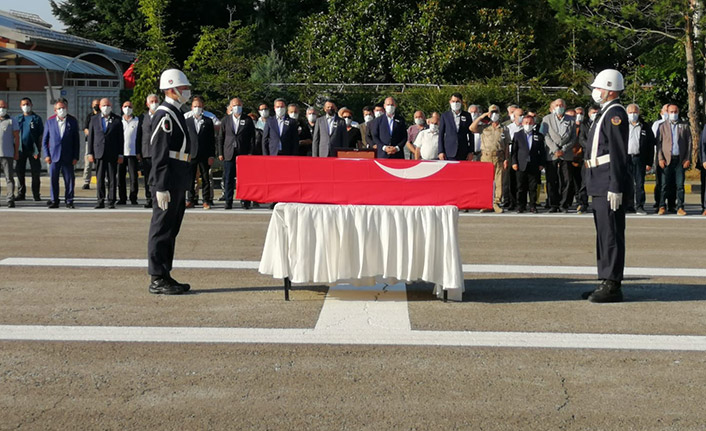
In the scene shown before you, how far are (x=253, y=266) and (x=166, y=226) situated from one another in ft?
6.77

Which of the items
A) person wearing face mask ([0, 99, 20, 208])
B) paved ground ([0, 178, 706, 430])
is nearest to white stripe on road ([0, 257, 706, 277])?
paved ground ([0, 178, 706, 430])

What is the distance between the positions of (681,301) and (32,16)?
42.7 metres

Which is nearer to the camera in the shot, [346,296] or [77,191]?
[346,296]

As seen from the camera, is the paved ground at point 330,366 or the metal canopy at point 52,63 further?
the metal canopy at point 52,63

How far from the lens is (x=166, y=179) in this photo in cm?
975

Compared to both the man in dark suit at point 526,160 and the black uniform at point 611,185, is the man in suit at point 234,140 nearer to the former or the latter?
the man in dark suit at point 526,160

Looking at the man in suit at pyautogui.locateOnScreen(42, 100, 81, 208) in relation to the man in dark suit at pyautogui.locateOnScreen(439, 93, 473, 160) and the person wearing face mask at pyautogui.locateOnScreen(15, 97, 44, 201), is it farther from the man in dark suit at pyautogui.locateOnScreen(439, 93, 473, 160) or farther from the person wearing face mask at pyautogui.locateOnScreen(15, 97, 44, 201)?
the man in dark suit at pyautogui.locateOnScreen(439, 93, 473, 160)

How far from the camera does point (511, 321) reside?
869cm

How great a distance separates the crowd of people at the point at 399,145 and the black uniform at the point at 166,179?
8628 millimetres

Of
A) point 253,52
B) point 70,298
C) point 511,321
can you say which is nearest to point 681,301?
point 511,321

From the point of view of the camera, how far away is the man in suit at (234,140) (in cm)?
1952

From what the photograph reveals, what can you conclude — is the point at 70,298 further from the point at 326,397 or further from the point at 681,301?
the point at 681,301

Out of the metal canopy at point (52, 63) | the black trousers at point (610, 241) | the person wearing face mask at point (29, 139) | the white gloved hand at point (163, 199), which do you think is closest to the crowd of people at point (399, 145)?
the person wearing face mask at point (29, 139)

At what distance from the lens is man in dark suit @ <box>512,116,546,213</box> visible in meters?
19.5
